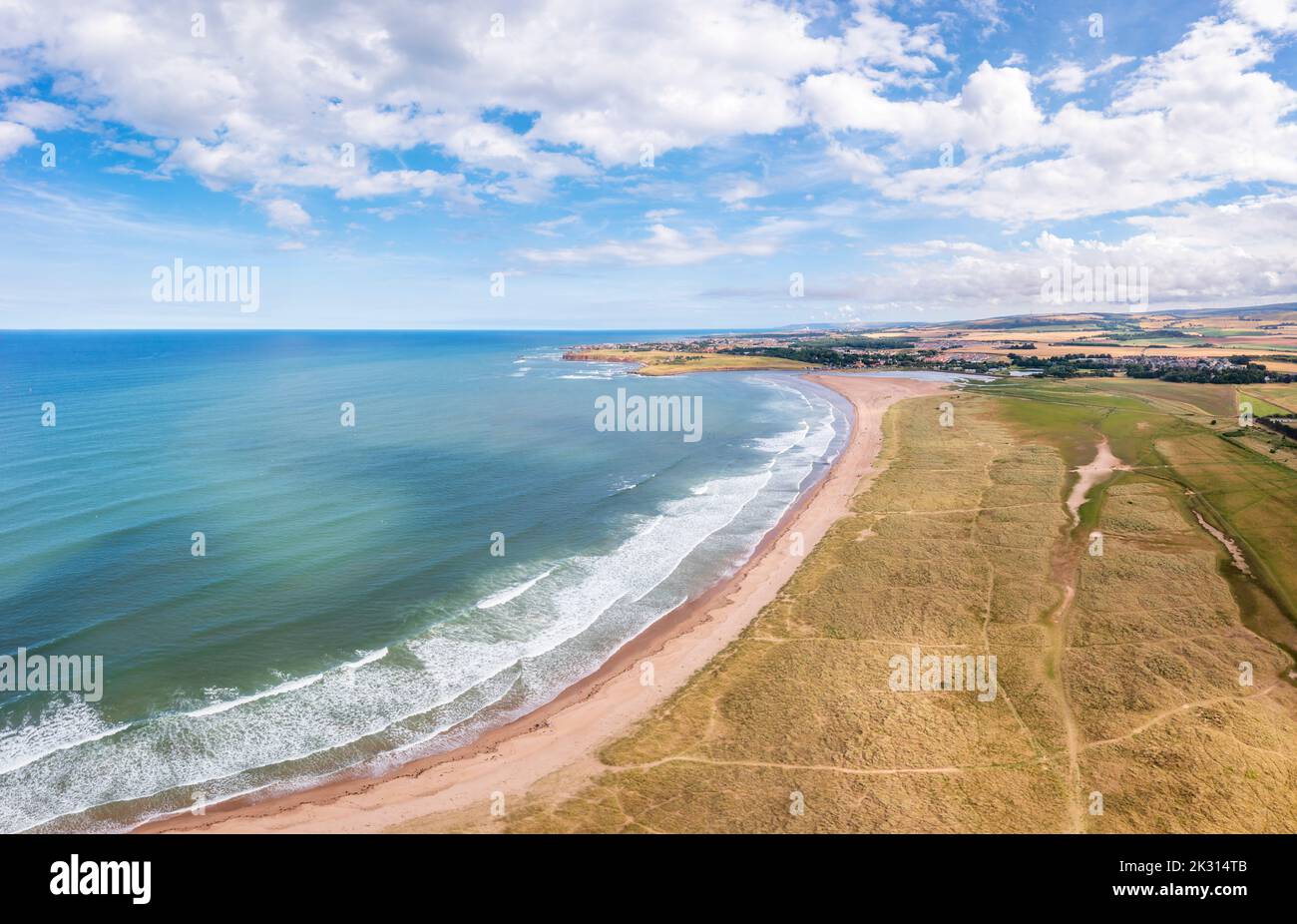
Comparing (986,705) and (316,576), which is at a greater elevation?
(316,576)

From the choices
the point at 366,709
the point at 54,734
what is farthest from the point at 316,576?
the point at 54,734

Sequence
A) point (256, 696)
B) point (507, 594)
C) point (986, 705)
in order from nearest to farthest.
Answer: point (986, 705), point (256, 696), point (507, 594)

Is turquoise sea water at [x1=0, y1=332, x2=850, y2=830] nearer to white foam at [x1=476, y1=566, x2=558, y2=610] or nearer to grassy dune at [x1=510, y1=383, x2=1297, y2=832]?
white foam at [x1=476, y1=566, x2=558, y2=610]

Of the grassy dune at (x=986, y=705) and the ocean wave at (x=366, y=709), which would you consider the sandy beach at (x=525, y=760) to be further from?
the grassy dune at (x=986, y=705)

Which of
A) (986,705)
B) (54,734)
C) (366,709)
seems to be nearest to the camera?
(54,734)

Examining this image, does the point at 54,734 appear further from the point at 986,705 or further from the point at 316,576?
the point at 986,705

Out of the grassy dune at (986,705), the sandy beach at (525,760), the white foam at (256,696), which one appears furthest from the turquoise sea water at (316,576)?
the grassy dune at (986,705)
